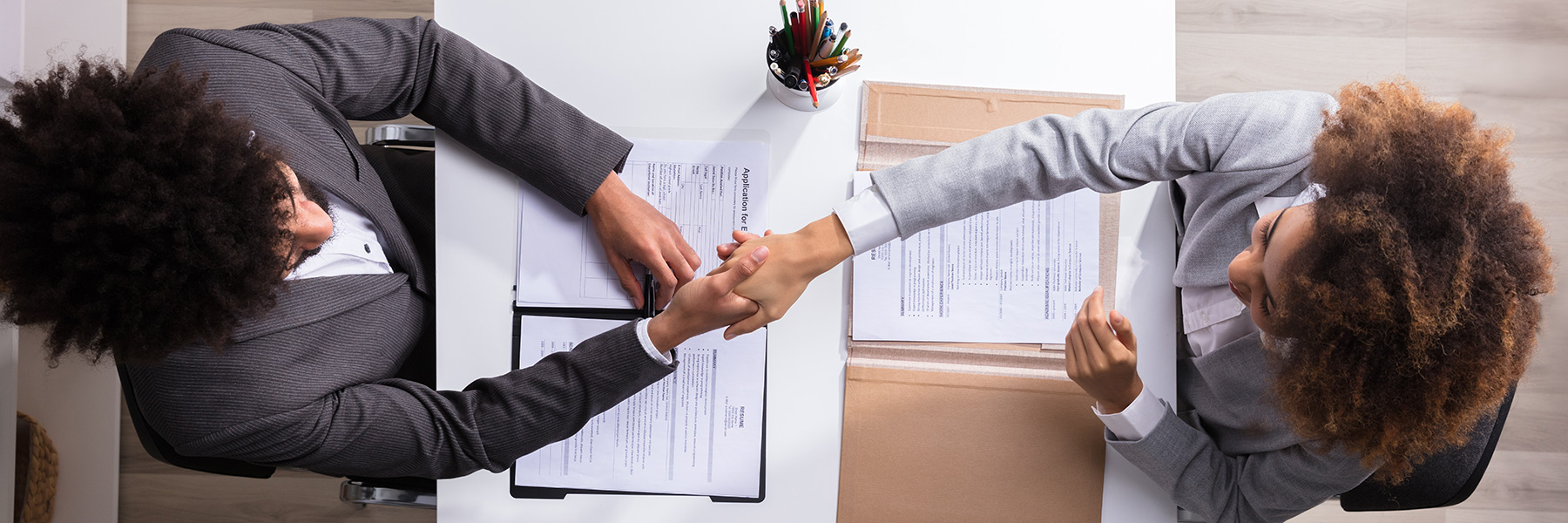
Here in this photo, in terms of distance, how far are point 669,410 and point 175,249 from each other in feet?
1.89

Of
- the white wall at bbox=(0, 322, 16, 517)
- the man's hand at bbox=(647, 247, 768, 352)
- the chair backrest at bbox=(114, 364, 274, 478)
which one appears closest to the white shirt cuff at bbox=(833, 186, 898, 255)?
the man's hand at bbox=(647, 247, 768, 352)

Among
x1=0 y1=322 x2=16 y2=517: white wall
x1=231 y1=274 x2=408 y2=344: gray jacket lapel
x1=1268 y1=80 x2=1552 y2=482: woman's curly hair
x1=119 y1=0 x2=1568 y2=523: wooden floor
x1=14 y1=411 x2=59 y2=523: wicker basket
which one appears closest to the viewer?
x1=1268 y1=80 x2=1552 y2=482: woman's curly hair


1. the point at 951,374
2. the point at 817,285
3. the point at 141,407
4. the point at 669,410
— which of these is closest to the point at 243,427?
the point at 141,407

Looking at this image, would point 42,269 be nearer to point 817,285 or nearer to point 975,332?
point 817,285

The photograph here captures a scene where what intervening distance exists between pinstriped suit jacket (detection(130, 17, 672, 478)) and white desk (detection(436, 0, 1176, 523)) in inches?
2.3

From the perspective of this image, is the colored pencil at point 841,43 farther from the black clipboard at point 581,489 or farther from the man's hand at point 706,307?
the black clipboard at point 581,489

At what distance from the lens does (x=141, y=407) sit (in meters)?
0.94

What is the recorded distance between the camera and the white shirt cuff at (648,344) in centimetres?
97

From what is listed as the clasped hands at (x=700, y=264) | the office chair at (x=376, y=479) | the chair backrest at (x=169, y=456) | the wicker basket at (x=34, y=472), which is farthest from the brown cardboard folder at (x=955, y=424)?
the wicker basket at (x=34, y=472)

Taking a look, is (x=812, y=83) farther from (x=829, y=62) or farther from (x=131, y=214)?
(x=131, y=214)

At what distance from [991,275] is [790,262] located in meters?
0.29

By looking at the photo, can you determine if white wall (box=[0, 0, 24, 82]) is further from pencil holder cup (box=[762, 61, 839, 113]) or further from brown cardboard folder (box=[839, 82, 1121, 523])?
brown cardboard folder (box=[839, 82, 1121, 523])

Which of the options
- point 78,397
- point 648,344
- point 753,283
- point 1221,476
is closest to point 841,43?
point 753,283

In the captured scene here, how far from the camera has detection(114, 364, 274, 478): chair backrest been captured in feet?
3.15
